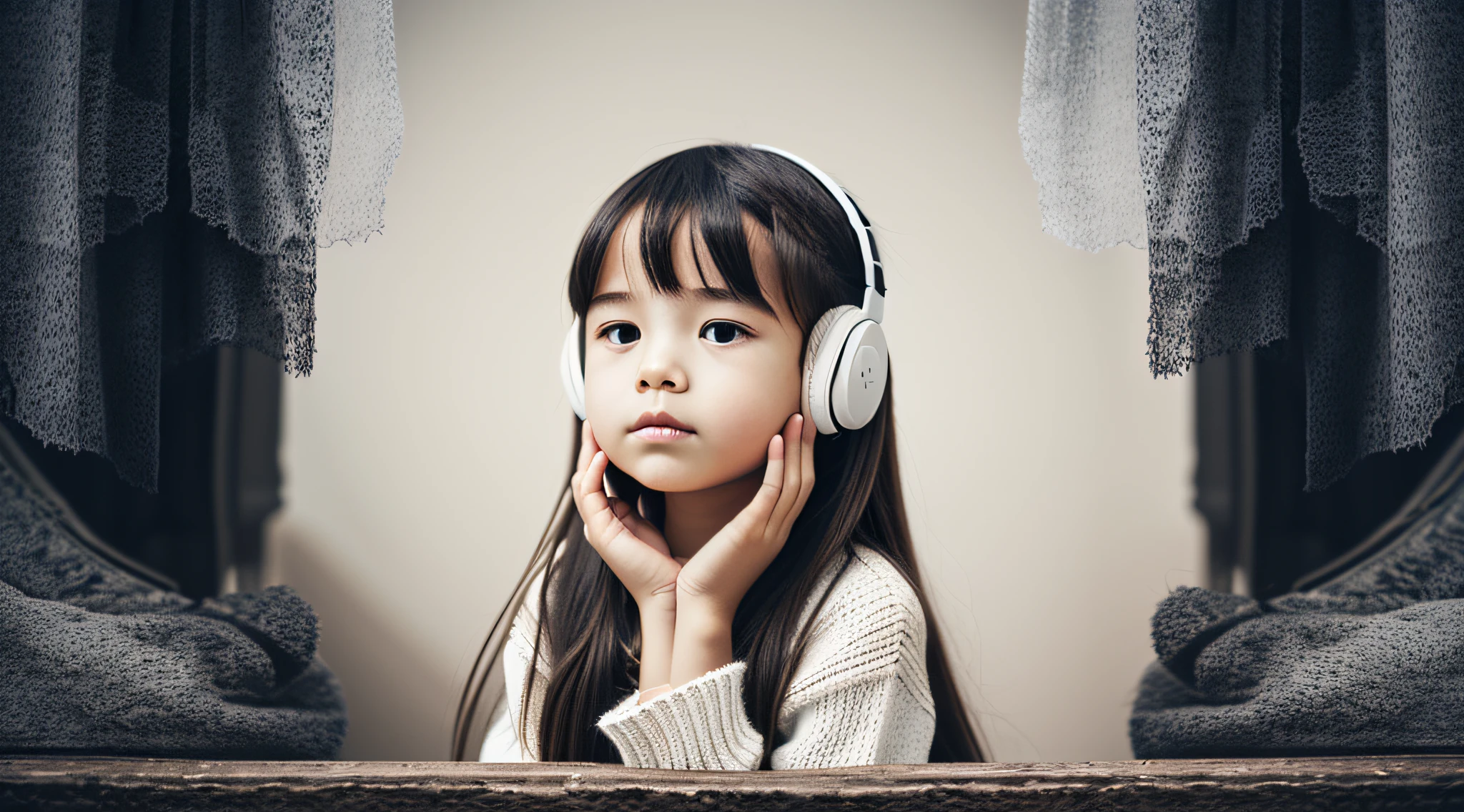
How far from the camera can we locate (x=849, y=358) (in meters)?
0.70

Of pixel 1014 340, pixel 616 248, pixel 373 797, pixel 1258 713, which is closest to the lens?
pixel 373 797

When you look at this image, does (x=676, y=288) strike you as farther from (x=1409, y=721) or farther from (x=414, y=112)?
(x=1409, y=721)

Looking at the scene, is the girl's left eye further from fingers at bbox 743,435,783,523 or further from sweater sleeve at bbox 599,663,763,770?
sweater sleeve at bbox 599,663,763,770

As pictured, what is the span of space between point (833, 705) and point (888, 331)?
538 millimetres

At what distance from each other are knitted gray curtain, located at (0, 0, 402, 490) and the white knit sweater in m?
0.43

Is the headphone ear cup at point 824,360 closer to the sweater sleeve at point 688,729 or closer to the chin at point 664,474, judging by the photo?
the chin at point 664,474

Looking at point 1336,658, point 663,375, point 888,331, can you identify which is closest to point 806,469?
point 663,375

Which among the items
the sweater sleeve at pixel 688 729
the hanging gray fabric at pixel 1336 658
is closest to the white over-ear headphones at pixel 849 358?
→ the sweater sleeve at pixel 688 729

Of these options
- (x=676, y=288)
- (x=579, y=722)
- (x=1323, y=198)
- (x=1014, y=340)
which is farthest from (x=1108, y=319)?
(x=579, y=722)

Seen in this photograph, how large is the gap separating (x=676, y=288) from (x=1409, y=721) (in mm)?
745

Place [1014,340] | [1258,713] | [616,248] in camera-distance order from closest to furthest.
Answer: [616,248] → [1258,713] → [1014,340]

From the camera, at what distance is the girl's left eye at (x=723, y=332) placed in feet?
2.27

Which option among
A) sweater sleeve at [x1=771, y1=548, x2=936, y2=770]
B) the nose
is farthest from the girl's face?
sweater sleeve at [x1=771, y1=548, x2=936, y2=770]

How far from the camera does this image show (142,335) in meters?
0.84
